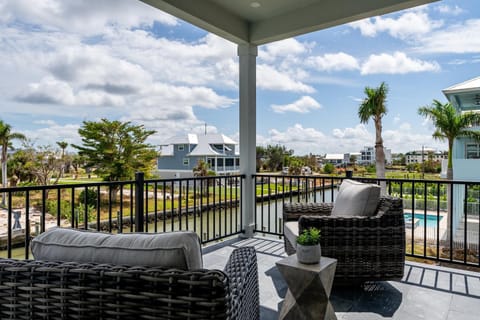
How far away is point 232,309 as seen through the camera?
0.86 meters

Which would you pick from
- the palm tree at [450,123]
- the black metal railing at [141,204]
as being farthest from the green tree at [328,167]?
the palm tree at [450,123]

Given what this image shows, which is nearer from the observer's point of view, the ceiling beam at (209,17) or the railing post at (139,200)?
the railing post at (139,200)

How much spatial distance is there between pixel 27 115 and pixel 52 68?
2321 millimetres

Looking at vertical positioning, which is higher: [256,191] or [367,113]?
[367,113]

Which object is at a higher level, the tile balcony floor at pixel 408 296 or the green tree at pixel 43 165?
the green tree at pixel 43 165

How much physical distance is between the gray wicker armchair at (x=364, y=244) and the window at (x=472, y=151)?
8075 millimetres

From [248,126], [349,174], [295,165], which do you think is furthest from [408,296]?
[295,165]

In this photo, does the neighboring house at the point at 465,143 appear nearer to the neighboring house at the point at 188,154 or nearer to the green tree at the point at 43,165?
the neighboring house at the point at 188,154

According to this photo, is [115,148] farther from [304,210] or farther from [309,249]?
[309,249]

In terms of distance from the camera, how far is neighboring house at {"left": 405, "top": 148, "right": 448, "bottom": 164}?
6477 millimetres

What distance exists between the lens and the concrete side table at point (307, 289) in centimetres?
179

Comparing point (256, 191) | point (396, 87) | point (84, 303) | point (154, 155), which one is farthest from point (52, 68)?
point (84, 303)

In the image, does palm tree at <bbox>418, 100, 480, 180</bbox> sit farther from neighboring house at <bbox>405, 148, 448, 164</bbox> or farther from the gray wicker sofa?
the gray wicker sofa

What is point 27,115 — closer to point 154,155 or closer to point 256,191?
point 154,155
